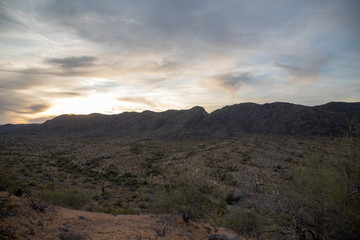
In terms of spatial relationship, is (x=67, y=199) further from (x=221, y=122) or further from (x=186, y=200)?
(x=221, y=122)

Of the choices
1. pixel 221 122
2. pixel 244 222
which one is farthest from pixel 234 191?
pixel 221 122

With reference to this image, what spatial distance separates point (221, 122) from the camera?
3423 inches

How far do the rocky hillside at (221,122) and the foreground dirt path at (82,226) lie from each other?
5925 cm

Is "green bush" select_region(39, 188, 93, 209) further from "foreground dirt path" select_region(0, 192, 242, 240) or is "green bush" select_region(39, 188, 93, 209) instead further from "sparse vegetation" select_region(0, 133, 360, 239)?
"foreground dirt path" select_region(0, 192, 242, 240)

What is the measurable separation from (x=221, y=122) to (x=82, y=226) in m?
82.6

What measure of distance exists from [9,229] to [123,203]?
8729 mm

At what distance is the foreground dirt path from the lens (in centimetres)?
601

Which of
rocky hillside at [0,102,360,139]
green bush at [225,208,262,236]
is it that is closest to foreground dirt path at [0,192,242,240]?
green bush at [225,208,262,236]

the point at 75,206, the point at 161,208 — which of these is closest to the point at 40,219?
the point at 75,206

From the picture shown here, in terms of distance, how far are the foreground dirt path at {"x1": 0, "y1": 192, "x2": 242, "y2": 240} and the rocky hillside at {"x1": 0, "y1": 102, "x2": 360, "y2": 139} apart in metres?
59.2

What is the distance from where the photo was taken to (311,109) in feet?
238

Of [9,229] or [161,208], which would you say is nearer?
[9,229]

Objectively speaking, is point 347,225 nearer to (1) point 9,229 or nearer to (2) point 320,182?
(2) point 320,182

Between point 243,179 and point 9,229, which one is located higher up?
point 9,229
